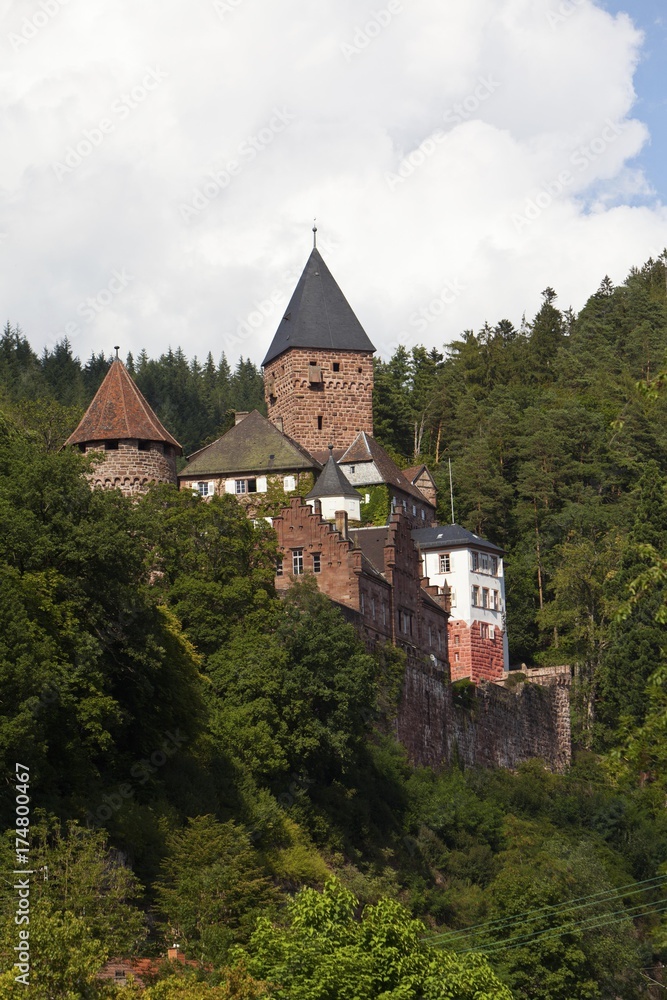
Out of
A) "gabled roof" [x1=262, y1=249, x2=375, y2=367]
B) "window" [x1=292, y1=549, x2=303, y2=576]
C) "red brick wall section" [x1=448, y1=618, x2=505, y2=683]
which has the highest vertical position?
"gabled roof" [x1=262, y1=249, x2=375, y2=367]

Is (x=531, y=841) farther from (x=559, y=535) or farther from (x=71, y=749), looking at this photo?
(x=559, y=535)

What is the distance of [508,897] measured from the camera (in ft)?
160

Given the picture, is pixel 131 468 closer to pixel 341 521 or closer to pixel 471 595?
pixel 341 521

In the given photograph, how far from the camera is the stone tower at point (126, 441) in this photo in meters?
69.1

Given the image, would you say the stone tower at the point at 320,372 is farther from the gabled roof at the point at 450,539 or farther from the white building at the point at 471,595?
the white building at the point at 471,595

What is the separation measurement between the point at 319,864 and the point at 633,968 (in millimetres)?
9025

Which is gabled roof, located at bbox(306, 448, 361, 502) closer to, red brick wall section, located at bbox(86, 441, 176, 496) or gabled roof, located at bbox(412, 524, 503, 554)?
gabled roof, located at bbox(412, 524, 503, 554)

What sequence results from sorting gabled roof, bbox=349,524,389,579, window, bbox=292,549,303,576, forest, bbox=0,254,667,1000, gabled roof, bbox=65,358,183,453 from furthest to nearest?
1. gabled roof, bbox=65,358,183,453
2. gabled roof, bbox=349,524,389,579
3. window, bbox=292,549,303,576
4. forest, bbox=0,254,667,1000

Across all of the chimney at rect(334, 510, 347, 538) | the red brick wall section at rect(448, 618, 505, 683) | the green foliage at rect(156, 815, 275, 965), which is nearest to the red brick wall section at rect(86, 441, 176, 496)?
the chimney at rect(334, 510, 347, 538)

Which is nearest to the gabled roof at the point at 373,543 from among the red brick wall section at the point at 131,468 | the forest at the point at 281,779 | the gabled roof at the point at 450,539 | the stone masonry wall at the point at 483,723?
the stone masonry wall at the point at 483,723

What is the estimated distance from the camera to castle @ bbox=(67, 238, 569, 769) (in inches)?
2532

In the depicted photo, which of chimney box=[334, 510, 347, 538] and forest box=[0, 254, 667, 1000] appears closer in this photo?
forest box=[0, 254, 667, 1000]

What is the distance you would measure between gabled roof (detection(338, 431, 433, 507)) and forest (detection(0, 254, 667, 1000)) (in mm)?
6612

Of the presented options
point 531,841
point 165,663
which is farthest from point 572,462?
point 165,663
